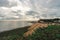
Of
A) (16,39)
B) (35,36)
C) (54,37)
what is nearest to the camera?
(54,37)

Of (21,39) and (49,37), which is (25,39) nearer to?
(21,39)

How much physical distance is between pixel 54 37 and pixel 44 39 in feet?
3.16

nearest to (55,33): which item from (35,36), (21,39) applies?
(35,36)

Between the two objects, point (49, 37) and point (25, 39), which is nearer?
point (49, 37)

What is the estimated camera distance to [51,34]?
20.0 meters

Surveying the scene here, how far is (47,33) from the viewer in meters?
20.7

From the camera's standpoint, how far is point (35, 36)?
20344mm

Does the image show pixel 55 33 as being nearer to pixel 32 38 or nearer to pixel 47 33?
pixel 47 33

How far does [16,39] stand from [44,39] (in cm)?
411

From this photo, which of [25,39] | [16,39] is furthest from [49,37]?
[16,39]

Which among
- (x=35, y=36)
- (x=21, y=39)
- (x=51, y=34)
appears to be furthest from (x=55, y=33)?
(x=21, y=39)

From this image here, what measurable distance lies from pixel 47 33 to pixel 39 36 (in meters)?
1.14

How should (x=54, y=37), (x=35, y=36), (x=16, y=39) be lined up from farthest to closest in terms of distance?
(x=16, y=39) < (x=35, y=36) < (x=54, y=37)

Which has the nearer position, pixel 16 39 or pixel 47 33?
pixel 47 33
